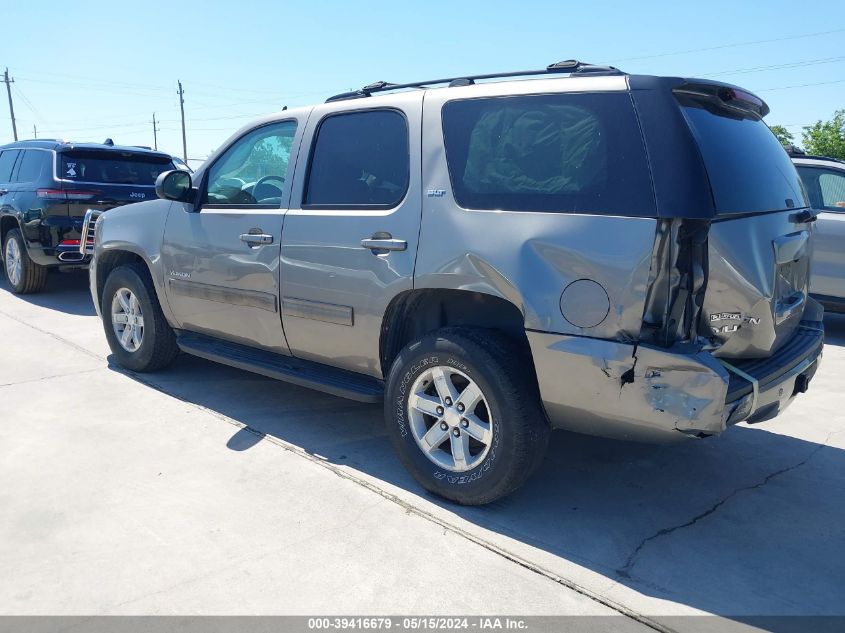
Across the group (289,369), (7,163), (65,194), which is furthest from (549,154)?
(7,163)

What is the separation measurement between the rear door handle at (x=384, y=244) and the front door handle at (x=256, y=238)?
0.79 metres

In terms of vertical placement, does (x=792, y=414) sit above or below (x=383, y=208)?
below

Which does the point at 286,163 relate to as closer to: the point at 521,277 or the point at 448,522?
the point at 521,277

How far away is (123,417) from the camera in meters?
4.52

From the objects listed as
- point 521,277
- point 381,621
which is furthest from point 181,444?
point 521,277

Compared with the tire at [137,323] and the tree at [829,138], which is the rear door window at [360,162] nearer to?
the tire at [137,323]

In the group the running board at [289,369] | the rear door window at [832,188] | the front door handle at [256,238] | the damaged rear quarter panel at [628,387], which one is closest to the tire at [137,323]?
the running board at [289,369]

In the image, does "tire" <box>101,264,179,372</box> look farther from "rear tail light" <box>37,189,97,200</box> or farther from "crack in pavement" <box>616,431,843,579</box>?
"crack in pavement" <box>616,431,843,579</box>

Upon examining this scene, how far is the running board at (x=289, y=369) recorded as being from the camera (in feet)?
12.6

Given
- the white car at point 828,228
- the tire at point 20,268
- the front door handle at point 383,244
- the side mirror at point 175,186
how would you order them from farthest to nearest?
1. the tire at point 20,268
2. the white car at point 828,228
3. the side mirror at point 175,186
4. the front door handle at point 383,244

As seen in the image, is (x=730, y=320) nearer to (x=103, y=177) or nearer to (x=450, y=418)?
(x=450, y=418)

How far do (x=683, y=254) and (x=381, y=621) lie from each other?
1.80m

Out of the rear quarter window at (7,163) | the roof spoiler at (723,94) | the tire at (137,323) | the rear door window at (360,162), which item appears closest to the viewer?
the roof spoiler at (723,94)

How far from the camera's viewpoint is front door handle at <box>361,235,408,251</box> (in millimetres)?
3471
